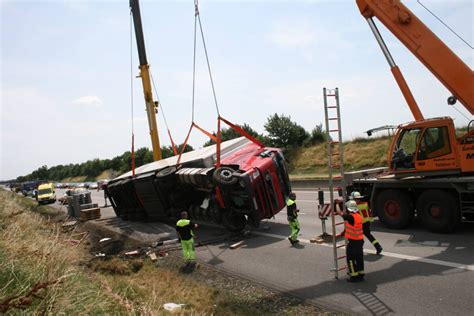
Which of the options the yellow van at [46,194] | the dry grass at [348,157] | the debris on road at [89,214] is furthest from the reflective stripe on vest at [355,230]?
the yellow van at [46,194]

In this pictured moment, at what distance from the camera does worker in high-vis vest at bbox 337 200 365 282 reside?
656 centimetres

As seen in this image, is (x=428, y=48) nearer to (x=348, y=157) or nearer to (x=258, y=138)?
(x=348, y=157)

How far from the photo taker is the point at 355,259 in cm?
655

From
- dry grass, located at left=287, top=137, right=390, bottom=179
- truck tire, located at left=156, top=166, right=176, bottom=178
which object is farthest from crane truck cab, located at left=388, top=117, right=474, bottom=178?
dry grass, located at left=287, top=137, right=390, bottom=179

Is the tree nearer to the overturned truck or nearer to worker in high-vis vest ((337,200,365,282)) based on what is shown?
the overturned truck

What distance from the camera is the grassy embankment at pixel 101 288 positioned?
4023mm

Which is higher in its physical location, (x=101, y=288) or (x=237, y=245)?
(x=101, y=288)

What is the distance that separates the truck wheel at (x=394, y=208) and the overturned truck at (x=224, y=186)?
8.83 ft

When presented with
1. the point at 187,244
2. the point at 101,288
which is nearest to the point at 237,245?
the point at 187,244

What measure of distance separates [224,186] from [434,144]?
17.7ft

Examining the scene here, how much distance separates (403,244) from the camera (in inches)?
336

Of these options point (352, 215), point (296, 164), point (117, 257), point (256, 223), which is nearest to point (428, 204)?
point (352, 215)

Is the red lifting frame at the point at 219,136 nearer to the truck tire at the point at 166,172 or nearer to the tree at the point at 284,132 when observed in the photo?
the truck tire at the point at 166,172

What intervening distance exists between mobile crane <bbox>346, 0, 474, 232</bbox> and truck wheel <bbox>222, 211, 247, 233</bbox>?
372 centimetres
